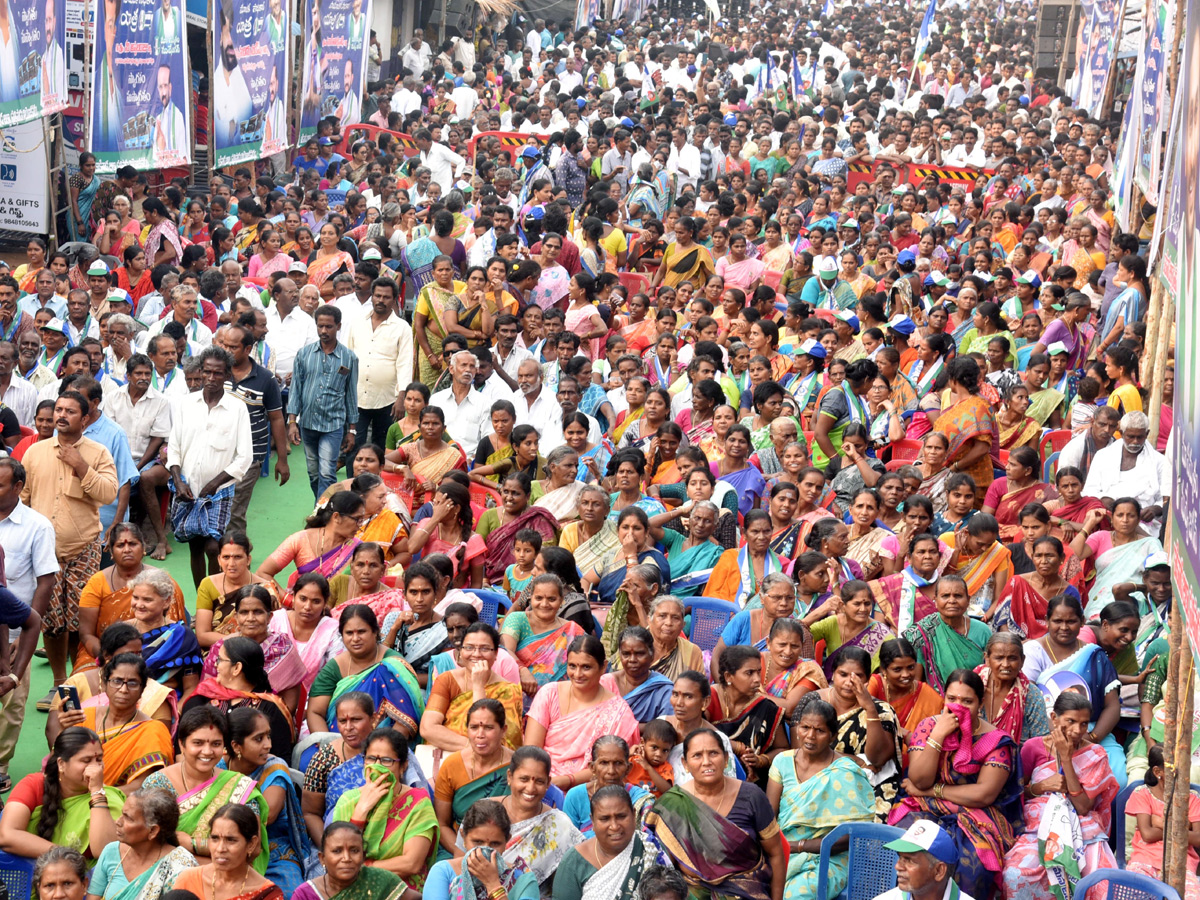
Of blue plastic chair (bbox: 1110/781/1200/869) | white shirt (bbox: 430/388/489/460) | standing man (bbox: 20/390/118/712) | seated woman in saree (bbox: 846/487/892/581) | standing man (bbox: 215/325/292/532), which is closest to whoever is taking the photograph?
blue plastic chair (bbox: 1110/781/1200/869)

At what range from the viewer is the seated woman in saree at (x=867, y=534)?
23.9 ft

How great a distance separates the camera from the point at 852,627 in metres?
6.59

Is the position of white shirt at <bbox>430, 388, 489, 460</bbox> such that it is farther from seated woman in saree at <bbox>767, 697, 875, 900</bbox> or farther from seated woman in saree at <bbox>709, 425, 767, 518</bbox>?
seated woman in saree at <bbox>767, 697, 875, 900</bbox>

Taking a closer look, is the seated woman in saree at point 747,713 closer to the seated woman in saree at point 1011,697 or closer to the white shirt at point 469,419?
the seated woman in saree at point 1011,697

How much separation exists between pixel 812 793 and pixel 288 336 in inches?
239

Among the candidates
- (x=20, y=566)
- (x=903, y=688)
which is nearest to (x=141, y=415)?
(x=20, y=566)

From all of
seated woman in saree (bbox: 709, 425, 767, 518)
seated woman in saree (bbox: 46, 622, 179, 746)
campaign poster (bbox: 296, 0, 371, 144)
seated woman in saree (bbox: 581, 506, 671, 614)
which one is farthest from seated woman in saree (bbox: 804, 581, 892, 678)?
campaign poster (bbox: 296, 0, 371, 144)

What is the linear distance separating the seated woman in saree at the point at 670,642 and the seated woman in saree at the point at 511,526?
4.75 feet

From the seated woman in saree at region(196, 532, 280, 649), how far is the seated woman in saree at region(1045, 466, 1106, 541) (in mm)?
4073

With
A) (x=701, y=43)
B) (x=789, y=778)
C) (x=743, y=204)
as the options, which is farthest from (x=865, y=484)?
(x=701, y=43)

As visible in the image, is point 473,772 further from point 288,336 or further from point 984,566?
point 288,336

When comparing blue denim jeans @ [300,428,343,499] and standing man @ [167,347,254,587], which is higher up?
standing man @ [167,347,254,587]

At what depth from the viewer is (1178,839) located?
432cm

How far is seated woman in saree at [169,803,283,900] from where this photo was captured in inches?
183
